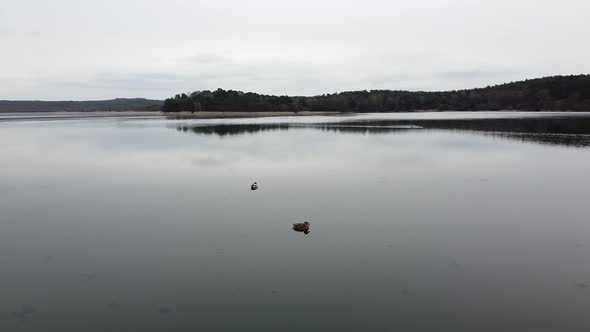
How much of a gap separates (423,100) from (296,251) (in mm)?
149911

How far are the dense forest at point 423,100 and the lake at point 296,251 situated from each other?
104m

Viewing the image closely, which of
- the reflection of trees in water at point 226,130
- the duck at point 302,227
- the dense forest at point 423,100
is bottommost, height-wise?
the duck at point 302,227

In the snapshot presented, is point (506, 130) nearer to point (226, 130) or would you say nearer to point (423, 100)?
point (226, 130)

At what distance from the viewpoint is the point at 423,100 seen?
150m

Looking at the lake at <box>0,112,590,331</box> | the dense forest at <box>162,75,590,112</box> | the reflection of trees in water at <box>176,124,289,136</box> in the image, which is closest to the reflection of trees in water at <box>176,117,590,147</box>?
the reflection of trees in water at <box>176,124,289,136</box>

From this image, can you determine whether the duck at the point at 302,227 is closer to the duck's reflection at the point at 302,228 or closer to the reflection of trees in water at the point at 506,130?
the duck's reflection at the point at 302,228

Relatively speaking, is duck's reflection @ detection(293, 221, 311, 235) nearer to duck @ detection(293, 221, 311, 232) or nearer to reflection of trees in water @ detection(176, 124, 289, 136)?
duck @ detection(293, 221, 311, 232)

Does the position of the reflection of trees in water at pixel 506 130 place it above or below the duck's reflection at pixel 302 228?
above

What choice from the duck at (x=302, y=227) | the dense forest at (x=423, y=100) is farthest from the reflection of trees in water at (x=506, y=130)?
the dense forest at (x=423, y=100)

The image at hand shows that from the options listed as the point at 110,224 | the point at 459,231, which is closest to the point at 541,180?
the point at 459,231

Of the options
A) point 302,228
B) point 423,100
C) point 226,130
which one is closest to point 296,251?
point 302,228

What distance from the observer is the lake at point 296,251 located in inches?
259

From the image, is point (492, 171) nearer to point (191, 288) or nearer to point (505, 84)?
point (191, 288)

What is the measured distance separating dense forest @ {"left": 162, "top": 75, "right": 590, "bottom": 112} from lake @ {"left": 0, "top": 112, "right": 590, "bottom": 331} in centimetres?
10422
